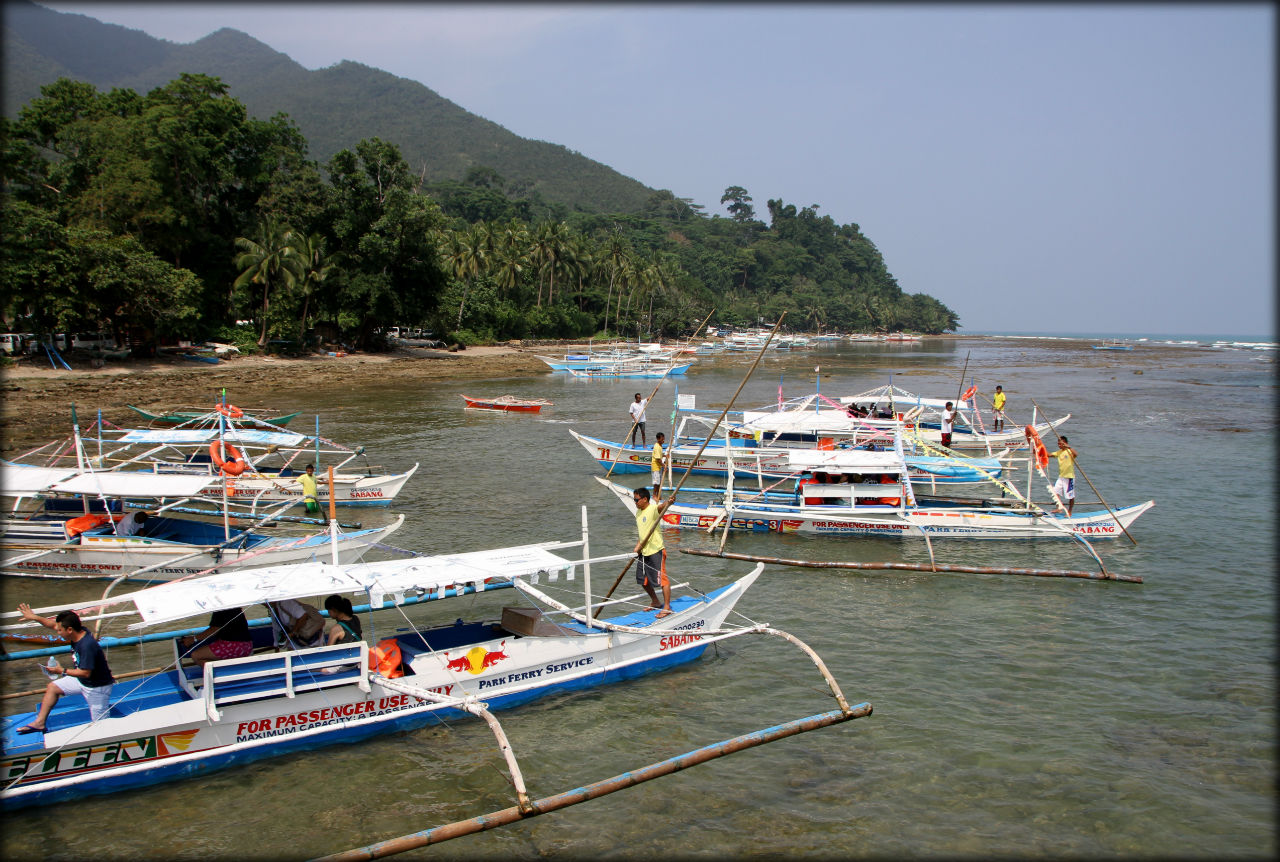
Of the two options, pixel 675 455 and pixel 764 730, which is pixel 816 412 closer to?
pixel 675 455

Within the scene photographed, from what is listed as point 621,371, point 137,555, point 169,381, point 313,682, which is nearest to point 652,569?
point 313,682

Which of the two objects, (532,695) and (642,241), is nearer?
(532,695)

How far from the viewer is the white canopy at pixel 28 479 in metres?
13.1

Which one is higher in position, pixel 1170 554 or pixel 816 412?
pixel 816 412

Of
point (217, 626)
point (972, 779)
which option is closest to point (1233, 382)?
point (972, 779)

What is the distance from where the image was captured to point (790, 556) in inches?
650

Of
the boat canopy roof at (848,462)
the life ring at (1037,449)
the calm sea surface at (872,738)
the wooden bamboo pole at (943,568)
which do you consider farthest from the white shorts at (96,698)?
the life ring at (1037,449)

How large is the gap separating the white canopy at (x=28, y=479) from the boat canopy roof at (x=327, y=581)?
6286mm

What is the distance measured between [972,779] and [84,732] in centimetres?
936

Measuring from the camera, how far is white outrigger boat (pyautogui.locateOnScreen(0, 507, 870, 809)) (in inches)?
307

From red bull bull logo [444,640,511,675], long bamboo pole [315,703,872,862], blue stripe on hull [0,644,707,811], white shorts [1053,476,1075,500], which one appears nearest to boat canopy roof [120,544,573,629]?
red bull bull logo [444,640,511,675]

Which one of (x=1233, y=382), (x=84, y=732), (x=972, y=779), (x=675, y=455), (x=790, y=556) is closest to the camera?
(x=84, y=732)

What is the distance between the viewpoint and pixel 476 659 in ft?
30.9

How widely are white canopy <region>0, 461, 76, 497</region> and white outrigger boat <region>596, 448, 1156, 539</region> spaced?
1032 centimetres
